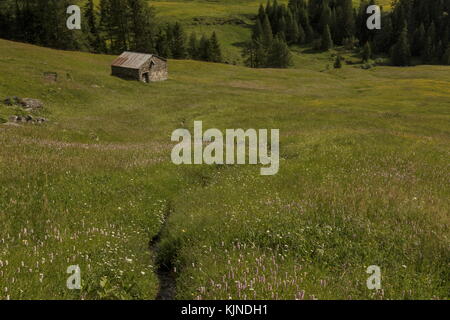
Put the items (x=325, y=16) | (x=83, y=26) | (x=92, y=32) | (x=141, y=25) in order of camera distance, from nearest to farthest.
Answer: (x=141, y=25) < (x=83, y=26) < (x=92, y=32) < (x=325, y=16)

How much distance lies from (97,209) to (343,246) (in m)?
6.84

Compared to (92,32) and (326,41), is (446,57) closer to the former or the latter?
(326,41)

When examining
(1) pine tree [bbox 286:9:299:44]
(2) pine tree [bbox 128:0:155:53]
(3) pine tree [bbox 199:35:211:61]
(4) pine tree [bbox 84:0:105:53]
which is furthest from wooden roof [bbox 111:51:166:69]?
(1) pine tree [bbox 286:9:299:44]

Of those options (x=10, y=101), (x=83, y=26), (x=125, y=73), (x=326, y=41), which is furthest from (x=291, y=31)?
(x=10, y=101)

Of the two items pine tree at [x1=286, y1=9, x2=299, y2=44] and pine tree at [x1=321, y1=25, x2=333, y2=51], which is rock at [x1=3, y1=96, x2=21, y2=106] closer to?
pine tree at [x1=321, y1=25, x2=333, y2=51]

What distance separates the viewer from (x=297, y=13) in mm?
194375

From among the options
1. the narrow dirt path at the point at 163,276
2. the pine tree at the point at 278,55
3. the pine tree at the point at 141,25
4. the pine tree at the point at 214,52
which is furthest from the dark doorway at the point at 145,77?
the pine tree at the point at 278,55

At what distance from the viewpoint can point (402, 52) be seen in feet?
493

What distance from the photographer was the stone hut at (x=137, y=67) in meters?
62.5

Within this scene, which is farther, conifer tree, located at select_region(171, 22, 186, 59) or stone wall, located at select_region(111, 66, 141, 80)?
conifer tree, located at select_region(171, 22, 186, 59)

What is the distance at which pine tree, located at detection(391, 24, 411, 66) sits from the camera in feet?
490

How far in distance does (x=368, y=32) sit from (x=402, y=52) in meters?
35.3

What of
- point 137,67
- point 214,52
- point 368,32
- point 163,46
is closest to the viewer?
point 137,67
